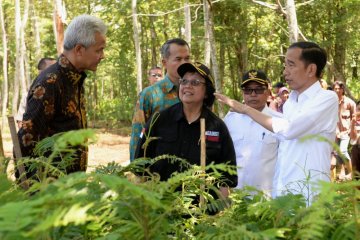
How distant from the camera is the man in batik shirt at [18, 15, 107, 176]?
103 inches

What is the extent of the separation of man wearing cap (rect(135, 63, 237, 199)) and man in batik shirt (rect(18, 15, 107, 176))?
1.56ft

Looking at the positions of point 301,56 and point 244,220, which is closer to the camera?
point 244,220

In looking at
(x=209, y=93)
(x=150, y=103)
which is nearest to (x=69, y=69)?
(x=209, y=93)

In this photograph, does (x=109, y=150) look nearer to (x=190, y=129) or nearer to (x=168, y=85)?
(x=168, y=85)

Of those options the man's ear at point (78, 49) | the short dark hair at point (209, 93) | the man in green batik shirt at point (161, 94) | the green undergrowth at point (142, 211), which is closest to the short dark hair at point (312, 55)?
the short dark hair at point (209, 93)

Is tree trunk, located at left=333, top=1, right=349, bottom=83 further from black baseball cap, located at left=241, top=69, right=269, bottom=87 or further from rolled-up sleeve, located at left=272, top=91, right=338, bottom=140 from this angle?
rolled-up sleeve, located at left=272, top=91, right=338, bottom=140

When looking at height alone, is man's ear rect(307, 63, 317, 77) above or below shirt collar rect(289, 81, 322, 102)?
above

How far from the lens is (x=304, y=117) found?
3.05 m

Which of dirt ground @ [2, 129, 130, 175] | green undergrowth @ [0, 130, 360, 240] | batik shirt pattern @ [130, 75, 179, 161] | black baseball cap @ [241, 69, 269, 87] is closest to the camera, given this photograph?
green undergrowth @ [0, 130, 360, 240]

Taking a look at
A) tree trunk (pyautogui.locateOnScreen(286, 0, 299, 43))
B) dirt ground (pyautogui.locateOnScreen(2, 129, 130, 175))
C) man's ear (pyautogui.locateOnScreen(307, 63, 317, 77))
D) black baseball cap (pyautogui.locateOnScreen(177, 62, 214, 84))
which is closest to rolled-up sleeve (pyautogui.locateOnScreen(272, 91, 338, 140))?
man's ear (pyautogui.locateOnScreen(307, 63, 317, 77))

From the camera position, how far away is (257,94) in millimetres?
4059

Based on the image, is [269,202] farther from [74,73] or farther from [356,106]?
[356,106]

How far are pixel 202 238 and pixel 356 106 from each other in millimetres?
8263

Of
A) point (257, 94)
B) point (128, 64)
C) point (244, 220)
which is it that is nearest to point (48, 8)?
point (128, 64)
